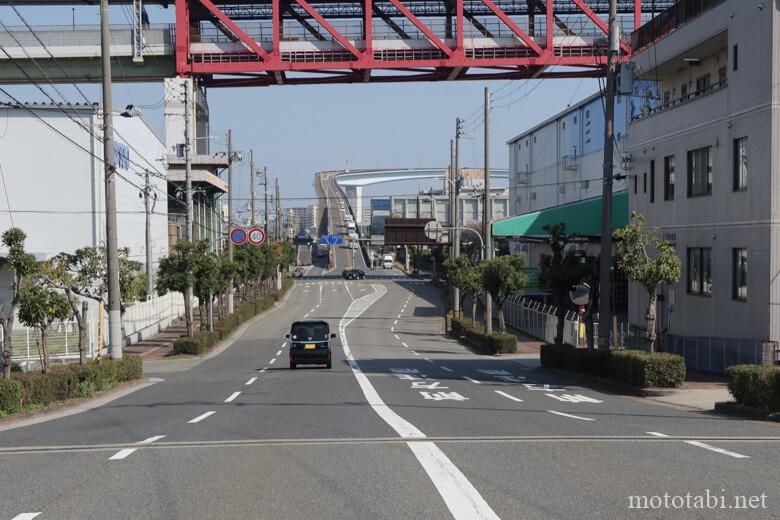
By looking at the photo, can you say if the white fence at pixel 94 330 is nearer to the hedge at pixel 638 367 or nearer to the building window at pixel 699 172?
the hedge at pixel 638 367

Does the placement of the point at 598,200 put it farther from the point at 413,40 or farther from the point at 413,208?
the point at 413,208

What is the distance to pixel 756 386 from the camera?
52.9 ft

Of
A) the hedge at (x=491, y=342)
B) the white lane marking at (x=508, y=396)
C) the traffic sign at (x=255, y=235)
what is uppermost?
the traffic sign at (x=255, y=235)

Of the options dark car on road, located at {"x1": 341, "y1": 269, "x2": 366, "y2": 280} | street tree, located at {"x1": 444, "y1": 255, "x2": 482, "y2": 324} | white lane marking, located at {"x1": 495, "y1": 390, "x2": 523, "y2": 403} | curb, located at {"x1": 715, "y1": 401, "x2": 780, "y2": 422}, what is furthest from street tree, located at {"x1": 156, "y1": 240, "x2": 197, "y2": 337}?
dark car on road, located at {"x1": 341, "y1": 269, "x2": 366, "y2": 280}

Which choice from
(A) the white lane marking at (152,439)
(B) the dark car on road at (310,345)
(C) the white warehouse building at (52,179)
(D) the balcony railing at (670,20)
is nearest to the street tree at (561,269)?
(D) the balcony railing at (670,20)

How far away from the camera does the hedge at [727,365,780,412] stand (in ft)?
51.3

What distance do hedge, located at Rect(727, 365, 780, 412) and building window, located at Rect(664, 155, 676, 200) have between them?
14702 millimetres

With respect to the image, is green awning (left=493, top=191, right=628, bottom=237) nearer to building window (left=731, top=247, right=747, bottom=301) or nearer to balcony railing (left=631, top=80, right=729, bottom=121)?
balcony railing (left=631, top=80, right=729, bottom=121)

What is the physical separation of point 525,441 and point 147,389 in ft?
52.3

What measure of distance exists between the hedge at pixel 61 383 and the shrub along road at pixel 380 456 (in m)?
1.21

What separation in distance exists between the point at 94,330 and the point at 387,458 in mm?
30855

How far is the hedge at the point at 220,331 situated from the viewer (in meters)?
40.2

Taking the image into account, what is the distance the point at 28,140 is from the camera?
51688 mm

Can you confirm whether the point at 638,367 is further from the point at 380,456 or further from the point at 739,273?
the point at 380,456
